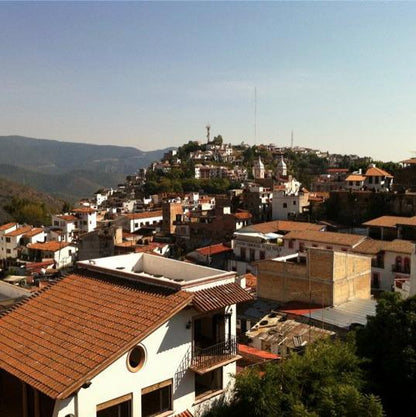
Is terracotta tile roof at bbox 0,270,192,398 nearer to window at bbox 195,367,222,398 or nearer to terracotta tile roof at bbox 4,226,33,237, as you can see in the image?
window at bbox 195,367,222,398

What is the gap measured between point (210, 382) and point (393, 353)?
5.44 metres

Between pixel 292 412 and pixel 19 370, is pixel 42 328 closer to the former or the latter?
pixel 19 370

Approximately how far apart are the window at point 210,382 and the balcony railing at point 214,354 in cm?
42

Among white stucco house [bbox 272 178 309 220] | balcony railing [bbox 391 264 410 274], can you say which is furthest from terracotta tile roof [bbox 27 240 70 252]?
balcony railing [bbox 391 264 410 274]

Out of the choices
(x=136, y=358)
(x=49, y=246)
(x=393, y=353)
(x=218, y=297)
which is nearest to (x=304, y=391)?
(x=218, y=297)

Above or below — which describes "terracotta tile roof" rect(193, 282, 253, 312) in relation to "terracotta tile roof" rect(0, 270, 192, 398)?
above

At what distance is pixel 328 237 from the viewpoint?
119 ft

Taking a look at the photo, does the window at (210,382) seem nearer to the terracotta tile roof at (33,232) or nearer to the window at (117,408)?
the window at (117,408)

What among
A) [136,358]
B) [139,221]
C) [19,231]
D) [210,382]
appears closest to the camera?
[136,358]

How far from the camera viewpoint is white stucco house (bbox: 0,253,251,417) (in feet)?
27.6

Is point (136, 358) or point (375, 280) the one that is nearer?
point (136, 358)

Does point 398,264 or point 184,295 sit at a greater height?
point 184,295

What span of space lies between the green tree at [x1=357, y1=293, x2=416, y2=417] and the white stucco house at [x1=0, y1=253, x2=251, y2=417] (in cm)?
442

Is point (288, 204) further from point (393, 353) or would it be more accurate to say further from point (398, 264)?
point (393, 353)
